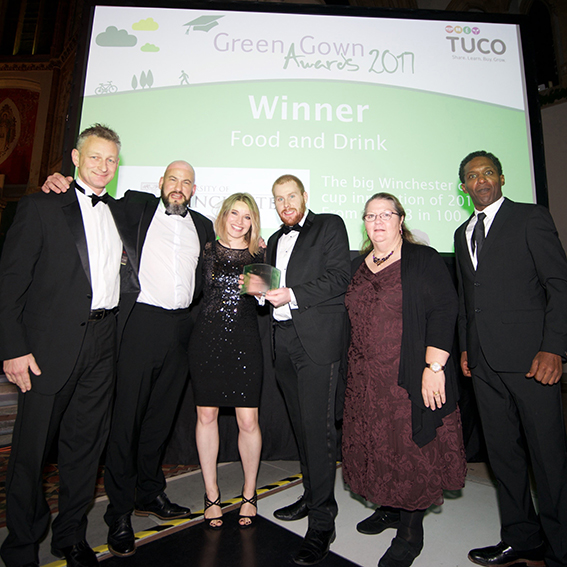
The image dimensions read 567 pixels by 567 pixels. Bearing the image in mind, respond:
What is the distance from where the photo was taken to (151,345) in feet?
7.48

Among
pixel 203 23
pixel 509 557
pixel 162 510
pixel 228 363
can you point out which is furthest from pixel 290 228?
pixel 203 23

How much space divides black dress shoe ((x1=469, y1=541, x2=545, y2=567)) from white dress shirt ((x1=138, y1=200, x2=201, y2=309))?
208cm

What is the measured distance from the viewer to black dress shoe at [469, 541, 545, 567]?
194 centimetres

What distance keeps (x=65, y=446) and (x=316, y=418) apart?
1.29m

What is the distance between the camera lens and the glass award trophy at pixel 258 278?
2.02 meters

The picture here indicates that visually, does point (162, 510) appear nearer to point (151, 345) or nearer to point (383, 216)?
point (151, 345)

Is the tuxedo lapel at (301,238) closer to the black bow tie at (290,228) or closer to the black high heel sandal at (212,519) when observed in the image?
the black bow tie at (290,228)

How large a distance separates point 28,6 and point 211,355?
46.5ft

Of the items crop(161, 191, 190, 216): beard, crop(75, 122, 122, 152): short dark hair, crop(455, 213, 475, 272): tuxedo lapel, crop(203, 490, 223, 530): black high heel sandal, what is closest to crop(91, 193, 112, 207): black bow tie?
crop(75, 122, 122, 152): short dark hair

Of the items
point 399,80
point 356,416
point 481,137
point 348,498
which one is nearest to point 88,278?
point 356,416

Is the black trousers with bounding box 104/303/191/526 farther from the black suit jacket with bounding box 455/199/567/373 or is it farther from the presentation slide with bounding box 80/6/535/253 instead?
the black suit jacket with bounding box 455/199/567/373

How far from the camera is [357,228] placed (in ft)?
10.6

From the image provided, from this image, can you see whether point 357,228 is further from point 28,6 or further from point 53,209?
point 28,6

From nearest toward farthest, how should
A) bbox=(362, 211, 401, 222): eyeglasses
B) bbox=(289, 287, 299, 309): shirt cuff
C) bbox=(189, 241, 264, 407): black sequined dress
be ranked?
bbox=(362, 211, 401, 222): eyeglasses
bbox=(289, 287, 299, 309): shirt cuff
bbox=(189, 241, 264, 407): black sequined dress
